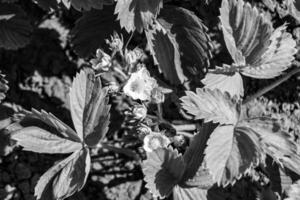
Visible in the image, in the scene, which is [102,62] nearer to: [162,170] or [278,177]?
[162,170]

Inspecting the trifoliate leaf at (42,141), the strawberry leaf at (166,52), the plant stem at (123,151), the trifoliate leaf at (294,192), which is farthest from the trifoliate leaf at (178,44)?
the trifoliate leaf at (294,192)

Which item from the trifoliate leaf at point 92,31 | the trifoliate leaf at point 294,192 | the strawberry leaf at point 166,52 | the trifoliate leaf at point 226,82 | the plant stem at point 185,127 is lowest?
the trifoliate leaf at point 294,192

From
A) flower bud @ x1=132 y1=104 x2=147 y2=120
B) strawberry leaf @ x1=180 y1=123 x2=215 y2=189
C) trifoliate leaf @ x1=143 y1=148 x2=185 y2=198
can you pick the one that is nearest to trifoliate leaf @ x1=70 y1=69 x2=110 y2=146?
flower bud @ x1=132 y1=104 x2=147 y2=120

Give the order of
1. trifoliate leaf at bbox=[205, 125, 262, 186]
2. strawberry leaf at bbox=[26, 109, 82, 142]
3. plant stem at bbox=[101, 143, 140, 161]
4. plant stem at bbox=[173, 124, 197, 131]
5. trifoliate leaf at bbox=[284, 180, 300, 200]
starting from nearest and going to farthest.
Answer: trifoliate leaf at bbox=[205, 125, 262, 186] < strawberry leaf at bbox=[26, 109, 82, 142] < trifoliate leaf at bbox=[284, 180, 300, 200] < plant stem at bbox=[101, 143, 140, 161] < plant stem at bbox=[173, 124, 197, 131]

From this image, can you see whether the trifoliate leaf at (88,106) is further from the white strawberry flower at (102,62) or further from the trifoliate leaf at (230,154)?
the trifoliate leaf at (230,154)

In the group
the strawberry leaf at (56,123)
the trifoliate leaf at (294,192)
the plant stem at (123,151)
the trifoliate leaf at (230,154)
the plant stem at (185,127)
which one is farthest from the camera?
the plant stem at (185,127)

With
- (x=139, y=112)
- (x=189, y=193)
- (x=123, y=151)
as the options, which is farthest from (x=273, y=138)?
(x=123, y=151)

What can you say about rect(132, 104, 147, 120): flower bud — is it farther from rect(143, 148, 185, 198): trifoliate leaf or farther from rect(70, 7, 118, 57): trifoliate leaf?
rect(70, 7, 118, 57): trifoliate leaf
